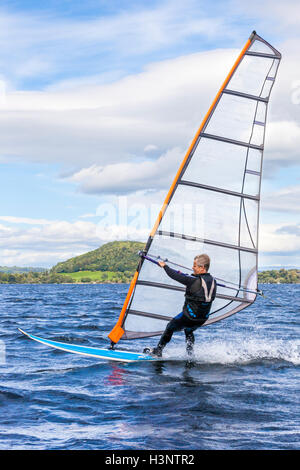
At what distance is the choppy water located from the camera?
19.2 ft

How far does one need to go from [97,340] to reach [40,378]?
4949 millimetres

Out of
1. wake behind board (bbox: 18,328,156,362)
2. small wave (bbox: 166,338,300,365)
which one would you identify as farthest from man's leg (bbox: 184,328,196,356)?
wake behind board (bbox: 18,328,156,362)

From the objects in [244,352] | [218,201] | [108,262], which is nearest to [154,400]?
[218,201]

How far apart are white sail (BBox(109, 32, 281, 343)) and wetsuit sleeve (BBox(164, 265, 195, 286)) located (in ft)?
4.07

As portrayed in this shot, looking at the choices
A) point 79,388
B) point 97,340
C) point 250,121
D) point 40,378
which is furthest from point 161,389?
point 97,340

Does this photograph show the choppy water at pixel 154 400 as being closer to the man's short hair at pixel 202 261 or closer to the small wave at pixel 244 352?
the small wave at pixel 244 352

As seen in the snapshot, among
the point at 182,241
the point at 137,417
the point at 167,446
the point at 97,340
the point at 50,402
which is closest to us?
the point at 167,446

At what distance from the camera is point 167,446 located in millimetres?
5590

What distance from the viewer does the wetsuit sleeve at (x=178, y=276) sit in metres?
8.56

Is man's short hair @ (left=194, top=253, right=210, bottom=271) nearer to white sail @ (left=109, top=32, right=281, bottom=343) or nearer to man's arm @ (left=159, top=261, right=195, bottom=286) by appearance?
man's arm @ (left=159, top=261, right=195, bottom=286)

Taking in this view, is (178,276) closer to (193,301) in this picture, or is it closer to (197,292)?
(197,292)

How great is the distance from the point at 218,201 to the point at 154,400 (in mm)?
4165
